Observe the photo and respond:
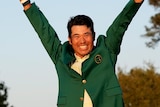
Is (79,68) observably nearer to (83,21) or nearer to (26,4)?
(83,21)

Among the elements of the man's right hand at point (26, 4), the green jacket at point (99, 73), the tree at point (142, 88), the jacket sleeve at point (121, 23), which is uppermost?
the tree at point (142, 88)

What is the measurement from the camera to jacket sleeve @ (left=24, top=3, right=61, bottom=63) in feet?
15.5

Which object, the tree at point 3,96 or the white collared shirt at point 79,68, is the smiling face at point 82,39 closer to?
the white collared shirt at point 79,68

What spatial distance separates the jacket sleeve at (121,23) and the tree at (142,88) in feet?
67.5

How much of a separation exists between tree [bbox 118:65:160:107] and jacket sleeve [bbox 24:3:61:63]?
20.4 meters

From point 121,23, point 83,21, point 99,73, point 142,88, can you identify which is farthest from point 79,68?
point 142,88

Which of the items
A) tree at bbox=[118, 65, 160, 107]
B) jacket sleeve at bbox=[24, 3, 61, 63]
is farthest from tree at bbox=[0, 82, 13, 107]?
jacket sleeve at bbox=[24, 3, 61, 63]

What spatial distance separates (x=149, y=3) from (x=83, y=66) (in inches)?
1002

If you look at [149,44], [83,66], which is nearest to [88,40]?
[83,66]

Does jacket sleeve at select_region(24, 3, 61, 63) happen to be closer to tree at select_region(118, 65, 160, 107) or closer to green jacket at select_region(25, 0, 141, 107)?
green jacket at select_region(25, 0, 141, 107)

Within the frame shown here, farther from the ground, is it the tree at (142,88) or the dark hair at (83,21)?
the tree at (142,88)

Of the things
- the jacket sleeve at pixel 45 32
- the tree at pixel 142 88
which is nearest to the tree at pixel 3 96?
the tree at pixel 142 88

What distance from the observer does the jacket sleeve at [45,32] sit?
15.5 ft

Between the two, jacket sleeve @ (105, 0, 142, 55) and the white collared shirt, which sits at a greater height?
jacket sleeve @ (105, 0, 142, 55)
